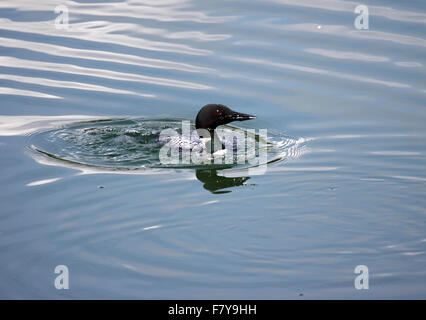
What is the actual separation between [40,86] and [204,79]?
2.34m

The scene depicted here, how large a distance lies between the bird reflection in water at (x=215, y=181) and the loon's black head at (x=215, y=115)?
3.41 ft

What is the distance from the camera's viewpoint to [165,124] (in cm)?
940

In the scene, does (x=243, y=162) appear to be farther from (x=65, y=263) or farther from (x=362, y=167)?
(x=65, y=263)

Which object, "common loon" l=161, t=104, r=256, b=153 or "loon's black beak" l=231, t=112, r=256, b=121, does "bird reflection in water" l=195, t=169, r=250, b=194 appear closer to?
"common loon" l=161, t=104, r=256, b=153

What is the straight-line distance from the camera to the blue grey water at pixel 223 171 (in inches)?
229

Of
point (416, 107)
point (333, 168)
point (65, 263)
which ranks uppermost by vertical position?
point (416, 107)

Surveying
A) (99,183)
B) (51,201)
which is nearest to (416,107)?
(99,183)

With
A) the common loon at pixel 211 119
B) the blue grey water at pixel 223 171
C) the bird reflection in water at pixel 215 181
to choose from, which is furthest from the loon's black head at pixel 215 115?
the bird reflection in water at pixel 215 181

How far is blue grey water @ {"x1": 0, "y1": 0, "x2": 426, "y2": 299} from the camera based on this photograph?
5809 millimetres

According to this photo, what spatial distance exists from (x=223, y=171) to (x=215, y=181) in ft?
1.31

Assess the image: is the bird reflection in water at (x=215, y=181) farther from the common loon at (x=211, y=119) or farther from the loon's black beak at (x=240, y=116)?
the loon's black beak at (x=240, y=116)

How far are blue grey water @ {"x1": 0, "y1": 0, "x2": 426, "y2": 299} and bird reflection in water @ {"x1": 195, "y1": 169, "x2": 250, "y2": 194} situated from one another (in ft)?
0.12

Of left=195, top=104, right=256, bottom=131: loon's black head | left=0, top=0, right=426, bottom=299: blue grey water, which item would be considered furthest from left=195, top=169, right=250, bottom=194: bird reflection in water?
left=195, top=104, right=256, bottom=131: loon's black head

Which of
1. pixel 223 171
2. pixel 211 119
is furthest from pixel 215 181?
pixel 211 119
